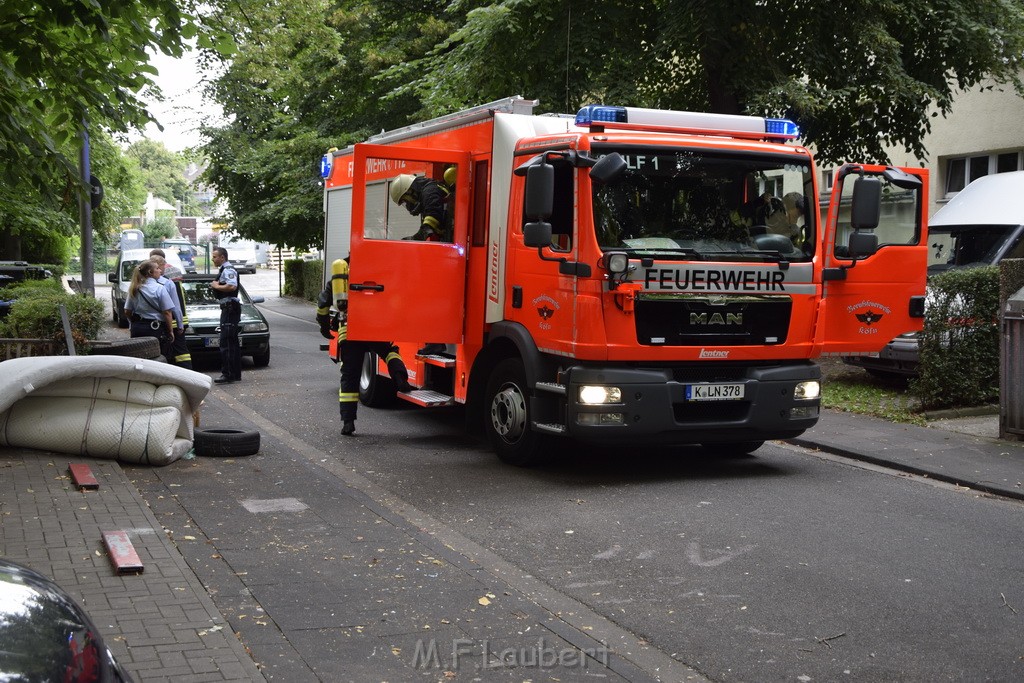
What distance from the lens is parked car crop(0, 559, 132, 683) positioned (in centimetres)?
278

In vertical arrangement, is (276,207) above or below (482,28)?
below

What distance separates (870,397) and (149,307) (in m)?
8.87

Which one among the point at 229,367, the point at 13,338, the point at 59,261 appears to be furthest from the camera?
the point at 59,261

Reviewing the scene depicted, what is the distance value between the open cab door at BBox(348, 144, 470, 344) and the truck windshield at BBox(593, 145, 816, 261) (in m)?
2.04

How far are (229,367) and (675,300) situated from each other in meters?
8.63

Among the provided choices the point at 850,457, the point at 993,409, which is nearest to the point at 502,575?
the point at 850,457

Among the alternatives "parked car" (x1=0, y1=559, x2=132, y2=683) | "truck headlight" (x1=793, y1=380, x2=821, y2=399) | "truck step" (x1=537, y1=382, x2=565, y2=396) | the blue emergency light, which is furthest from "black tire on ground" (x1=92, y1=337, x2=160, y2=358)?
"parked car" (x1=0, y1=559, x2=132, y2=683)

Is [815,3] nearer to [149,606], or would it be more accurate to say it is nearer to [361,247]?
[361,247]

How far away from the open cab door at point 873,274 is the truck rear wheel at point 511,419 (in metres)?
2.48

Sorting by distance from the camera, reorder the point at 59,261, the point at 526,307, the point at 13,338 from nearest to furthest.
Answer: the point at 526,307 → the point at 13,338 → the point at 59,261

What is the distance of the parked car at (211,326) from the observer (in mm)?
17000

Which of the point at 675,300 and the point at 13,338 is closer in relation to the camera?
the point at 675,300

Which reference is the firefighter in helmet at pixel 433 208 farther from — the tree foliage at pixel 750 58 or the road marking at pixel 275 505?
the tree foliage at pixel 750 58

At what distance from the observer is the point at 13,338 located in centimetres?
1193
